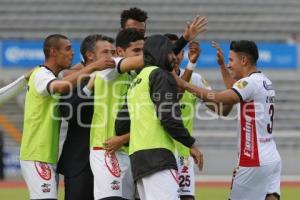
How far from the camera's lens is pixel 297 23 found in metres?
22.9

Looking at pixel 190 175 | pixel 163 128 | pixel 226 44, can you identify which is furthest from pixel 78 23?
pixel 163 128

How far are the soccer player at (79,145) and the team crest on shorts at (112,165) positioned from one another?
15.8 inches

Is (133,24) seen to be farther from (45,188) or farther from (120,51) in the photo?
(45,188)

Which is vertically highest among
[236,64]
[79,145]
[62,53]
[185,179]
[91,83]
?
[62,53]

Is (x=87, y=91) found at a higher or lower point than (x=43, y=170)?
higher

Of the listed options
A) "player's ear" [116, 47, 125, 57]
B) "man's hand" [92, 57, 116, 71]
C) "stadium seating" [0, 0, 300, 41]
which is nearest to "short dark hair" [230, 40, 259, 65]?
"player's ear" [116, 47, 125, 57]

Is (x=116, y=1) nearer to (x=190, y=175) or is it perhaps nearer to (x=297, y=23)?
(x=297, y=23)

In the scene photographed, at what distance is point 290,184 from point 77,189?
847 centimetres

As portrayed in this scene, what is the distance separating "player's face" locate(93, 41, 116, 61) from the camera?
782 centimetres

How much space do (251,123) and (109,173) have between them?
1.49 meters

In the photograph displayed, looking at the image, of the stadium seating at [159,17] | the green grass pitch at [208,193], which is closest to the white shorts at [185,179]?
the green grass pitch at [208,193]

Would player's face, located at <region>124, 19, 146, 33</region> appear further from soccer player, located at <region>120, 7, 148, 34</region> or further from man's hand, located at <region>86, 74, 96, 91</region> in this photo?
man's hand, located at <region>86, 74, 96, 91</region>

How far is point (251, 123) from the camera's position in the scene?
7984 mm

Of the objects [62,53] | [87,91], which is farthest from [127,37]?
[62,53]
